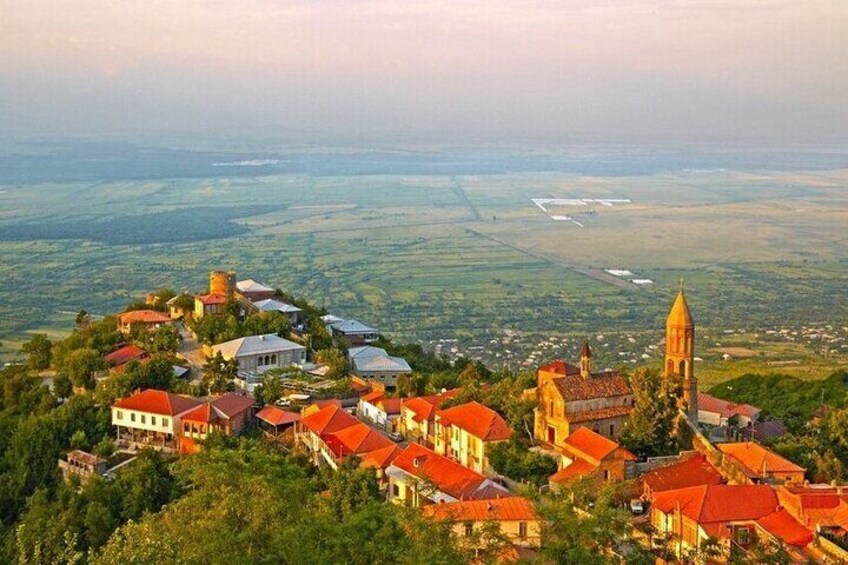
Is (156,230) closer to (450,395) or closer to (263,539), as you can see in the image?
(450,395)

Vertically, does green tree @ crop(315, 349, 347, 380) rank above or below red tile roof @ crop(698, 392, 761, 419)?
above

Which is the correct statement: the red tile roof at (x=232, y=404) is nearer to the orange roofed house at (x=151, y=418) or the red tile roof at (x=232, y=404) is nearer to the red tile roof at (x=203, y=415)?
the red tile roof at (x=203, y=415)

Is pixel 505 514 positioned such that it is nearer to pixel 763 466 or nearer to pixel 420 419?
pixel 763 466

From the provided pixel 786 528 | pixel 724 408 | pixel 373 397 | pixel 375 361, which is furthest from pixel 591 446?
pixel 375 361

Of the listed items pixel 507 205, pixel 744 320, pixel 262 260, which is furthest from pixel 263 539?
pixel 507 205

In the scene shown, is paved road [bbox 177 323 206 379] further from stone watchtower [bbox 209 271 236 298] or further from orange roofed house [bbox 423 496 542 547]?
orange roofed house [bbox 423 496 542 547]

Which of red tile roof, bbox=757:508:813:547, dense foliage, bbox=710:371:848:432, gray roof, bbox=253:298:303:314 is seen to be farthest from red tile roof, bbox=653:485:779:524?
gray roof, bbox=253:298:303:314

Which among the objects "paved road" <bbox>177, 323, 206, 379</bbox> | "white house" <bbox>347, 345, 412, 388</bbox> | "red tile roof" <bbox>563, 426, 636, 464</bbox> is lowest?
"white house" <bbox>347, 345, 412, 388</bbox>
